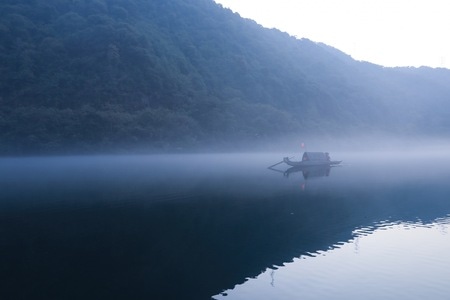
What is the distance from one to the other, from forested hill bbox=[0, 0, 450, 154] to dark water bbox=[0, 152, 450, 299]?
63.7 m

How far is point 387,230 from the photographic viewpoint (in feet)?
74.1

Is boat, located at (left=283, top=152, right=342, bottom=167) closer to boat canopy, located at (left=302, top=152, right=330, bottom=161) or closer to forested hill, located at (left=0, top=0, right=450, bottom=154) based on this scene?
boat canopy, located at (left=302, top=152, right=330, bottom=161)

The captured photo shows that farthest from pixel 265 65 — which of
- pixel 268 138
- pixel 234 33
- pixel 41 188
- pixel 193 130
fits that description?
pixel 41 188

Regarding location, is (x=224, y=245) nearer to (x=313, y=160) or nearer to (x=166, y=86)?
(x=313, y=160)

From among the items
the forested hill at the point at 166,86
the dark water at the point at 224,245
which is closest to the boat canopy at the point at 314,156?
the dark water at the point at 224,245

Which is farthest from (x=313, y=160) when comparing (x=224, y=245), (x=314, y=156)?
(x=224, y=245)

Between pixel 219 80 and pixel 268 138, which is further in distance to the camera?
pixel 219 80

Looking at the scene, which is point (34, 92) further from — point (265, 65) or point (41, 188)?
point (265, 65)

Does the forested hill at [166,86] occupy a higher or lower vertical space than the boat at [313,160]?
higher

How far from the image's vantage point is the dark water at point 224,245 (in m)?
14.4

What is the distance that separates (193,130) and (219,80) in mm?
41287

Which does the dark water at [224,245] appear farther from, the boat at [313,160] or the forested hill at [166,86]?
the forested hill at [166,86]

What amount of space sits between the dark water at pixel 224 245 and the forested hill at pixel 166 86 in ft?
209

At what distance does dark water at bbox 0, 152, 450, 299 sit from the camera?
14.4m
